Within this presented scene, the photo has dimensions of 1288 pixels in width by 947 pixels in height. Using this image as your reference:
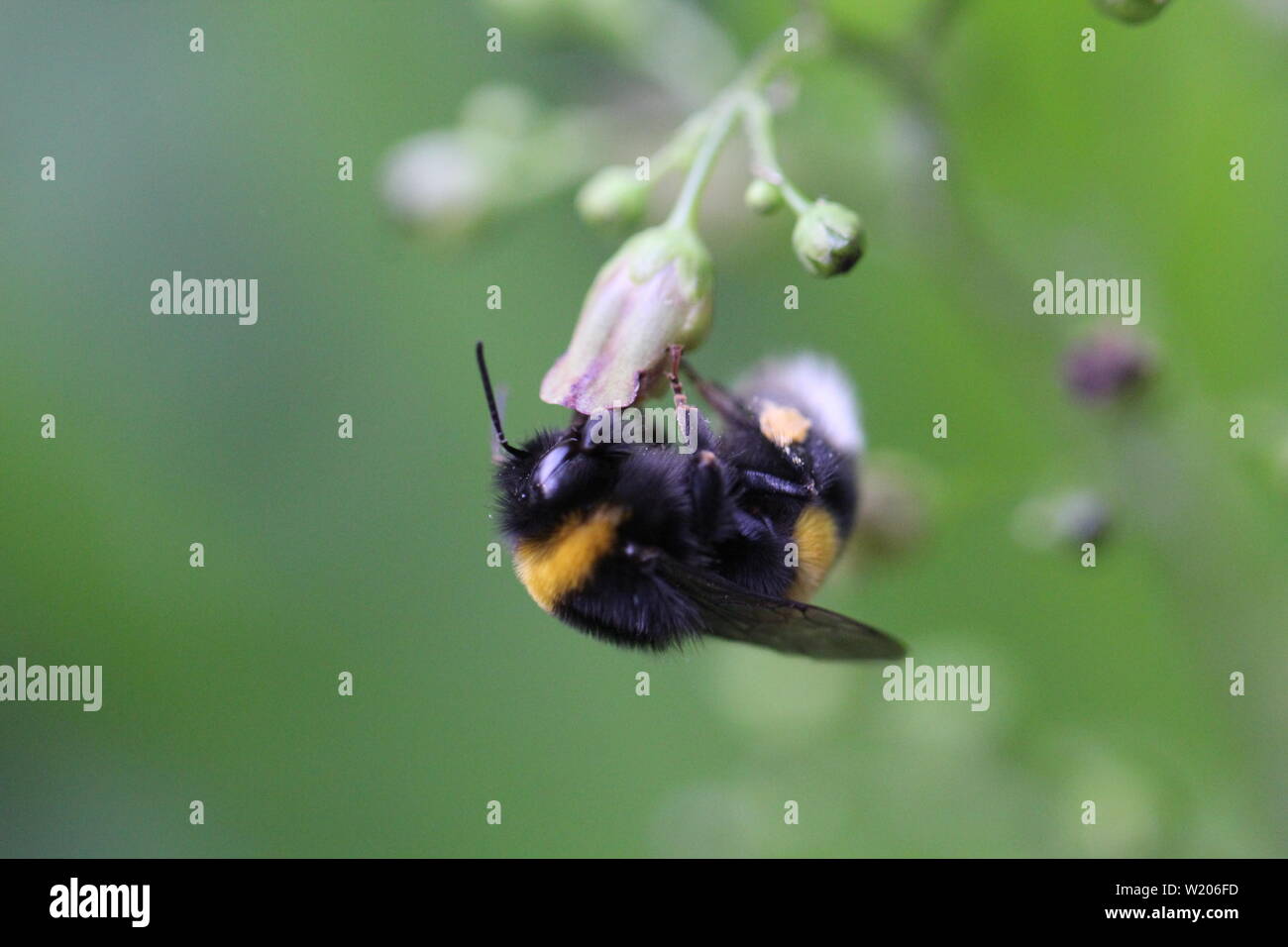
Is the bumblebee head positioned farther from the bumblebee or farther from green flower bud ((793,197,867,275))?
green flower bud ((793,197,867,275))

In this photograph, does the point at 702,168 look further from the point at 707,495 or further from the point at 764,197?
the point at 707,495

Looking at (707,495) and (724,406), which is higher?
(724,406)

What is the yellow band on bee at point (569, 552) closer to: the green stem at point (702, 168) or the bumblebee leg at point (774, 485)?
the bumblebee leg at point (774, 485)

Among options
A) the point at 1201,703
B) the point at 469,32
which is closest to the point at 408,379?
the point at 469,32

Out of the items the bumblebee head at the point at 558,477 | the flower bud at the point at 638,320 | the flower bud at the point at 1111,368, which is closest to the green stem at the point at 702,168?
the flower bud at the point at 638,320

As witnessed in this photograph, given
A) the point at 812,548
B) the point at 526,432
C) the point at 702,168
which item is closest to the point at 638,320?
the point at 702,168

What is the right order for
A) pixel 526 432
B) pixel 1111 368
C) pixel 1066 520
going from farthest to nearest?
pixel 526 432, pixel 1066 520, pixel 1111 368
